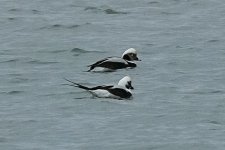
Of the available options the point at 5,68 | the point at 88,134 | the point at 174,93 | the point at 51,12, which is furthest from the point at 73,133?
the point at 51,12

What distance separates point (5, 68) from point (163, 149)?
7392 millimetres

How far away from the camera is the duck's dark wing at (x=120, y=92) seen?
749 inches

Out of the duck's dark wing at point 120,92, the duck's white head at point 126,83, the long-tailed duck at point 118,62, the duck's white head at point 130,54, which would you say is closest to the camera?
the duck's dark wing at point 120,92

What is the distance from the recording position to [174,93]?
1934cm

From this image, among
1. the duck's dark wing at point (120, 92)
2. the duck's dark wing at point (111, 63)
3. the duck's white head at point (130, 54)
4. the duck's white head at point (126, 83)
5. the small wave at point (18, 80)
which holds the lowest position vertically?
the duck's white head at point (130, 54)

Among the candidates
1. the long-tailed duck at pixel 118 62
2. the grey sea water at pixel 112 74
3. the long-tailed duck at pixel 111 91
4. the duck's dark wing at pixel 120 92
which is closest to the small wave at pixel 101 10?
the grey sea water at pixel 112 74

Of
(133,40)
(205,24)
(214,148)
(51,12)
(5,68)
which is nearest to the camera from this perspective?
(214,148)

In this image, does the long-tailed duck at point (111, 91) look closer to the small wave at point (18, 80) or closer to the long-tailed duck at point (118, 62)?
the small wave at point (18, 80)

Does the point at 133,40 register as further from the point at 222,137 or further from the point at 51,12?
the point at 222,137

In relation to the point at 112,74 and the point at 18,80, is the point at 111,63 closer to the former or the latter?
the point at 112,74

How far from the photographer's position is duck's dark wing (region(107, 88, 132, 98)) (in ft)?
62.4

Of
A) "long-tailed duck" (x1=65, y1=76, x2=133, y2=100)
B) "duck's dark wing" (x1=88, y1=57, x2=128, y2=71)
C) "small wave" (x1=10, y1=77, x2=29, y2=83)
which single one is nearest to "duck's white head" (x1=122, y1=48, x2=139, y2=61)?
"duck's dark wing" (x1=88, y1=57, x2=128, y2=71)

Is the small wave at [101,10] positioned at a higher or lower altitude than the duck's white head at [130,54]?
lower

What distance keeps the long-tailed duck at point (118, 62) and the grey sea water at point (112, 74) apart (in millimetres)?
170
